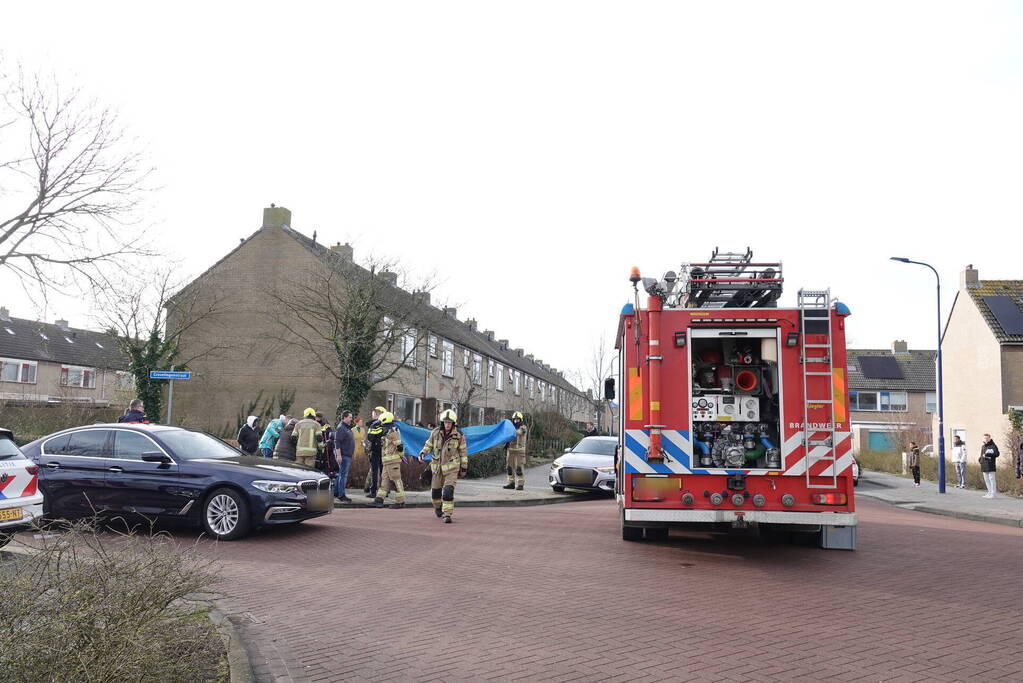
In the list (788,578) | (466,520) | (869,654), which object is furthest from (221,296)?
(869,654)

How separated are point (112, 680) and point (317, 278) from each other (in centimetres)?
2417

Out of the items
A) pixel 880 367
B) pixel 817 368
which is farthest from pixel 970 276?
pixel 817 368

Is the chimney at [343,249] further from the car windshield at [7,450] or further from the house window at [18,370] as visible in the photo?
the house window at [18,370]

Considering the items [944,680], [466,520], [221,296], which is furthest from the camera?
[221,296]

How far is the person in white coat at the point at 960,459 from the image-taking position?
23.1 meters

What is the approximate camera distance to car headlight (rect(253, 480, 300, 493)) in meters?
9.38

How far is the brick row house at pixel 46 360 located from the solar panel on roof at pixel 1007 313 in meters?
45.0

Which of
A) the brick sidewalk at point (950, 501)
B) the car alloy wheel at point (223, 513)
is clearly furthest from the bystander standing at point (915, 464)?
the car alloy wheel at point (223, 513)

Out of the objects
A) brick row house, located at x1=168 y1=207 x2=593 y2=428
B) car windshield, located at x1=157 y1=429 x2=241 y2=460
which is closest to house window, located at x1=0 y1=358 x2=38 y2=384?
brick row house, located at x1=168 y1=207 x2=593 y2=428

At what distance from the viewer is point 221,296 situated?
3050 centimetres

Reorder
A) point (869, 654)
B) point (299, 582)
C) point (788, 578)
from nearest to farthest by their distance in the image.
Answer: point (869, 654) → point (299, 582) → point (788, 578)

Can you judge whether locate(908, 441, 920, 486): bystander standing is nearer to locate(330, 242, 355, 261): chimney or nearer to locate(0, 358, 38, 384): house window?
locate(330, 242, 355, 261): chimney

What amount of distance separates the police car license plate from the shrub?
11.1 feet

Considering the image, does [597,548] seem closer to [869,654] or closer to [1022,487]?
[869,654]
